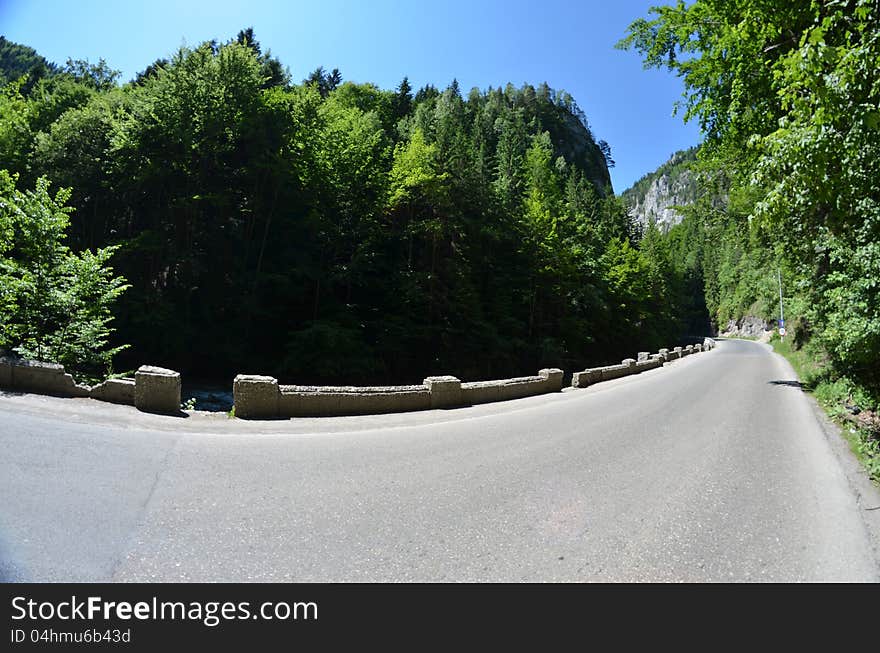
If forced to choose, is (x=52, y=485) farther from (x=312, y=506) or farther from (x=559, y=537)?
(x=559, y=537)

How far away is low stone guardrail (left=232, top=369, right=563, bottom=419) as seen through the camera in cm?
738

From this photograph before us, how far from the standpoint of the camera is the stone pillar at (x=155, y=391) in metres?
6.94

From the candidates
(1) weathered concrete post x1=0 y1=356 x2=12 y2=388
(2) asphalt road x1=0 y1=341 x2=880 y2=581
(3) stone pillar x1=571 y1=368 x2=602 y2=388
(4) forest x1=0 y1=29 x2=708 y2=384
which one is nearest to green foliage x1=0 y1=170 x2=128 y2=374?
(1) weathered concrete post x1=0 y1=356 x2=12 y2=388

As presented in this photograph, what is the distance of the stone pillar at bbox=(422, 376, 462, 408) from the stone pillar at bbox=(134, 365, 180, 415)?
5.16 m

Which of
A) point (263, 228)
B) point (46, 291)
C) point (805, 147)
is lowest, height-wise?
point (46, 291)

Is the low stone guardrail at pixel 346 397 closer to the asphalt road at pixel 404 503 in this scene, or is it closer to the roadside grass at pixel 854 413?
the asphalt road at pixel 404 503

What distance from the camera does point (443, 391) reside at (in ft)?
31.9

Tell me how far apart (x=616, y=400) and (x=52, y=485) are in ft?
39.6

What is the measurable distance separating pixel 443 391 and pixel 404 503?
18.2 ft

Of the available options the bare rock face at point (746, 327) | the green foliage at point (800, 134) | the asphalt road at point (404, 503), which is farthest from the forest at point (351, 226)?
the bare rock face at point (746, 327)

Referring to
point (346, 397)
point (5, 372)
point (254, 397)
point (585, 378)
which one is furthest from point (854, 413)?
point (5, 372)

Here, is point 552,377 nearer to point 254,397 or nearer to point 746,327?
point 254,397

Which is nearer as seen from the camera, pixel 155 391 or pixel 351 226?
pixel 155 391

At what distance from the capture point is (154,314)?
18.3m
